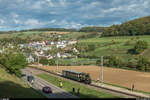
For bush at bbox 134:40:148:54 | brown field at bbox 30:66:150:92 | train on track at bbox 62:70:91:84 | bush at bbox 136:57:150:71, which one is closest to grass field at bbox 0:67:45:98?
train on track at bbox 62:70:91:84

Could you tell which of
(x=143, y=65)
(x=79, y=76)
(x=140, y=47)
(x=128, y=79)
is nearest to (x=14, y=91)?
(x=79, y=76)

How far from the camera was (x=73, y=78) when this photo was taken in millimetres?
55844

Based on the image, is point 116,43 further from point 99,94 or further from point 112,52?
point 99,94

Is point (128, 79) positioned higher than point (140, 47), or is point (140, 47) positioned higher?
point (140, 47)

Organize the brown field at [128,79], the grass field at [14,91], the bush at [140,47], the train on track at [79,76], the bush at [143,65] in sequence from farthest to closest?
the bush at [140,47]
the bush at [143,65]
the brown field at [128,79]
the train on track at [79,76]
the grass field at [14,91]

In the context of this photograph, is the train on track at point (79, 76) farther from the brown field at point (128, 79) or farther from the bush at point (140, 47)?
the bush at point (140, 47)

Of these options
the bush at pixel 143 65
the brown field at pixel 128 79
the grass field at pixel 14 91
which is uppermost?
the grass field at pixel 14 91

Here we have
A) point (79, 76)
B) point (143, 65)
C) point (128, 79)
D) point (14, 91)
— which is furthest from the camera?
point (143, 65)

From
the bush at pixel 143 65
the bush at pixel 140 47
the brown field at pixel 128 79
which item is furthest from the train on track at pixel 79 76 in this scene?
the bush at pixel 140 47

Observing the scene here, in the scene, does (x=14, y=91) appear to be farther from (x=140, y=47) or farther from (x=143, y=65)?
(x=140, y=47)

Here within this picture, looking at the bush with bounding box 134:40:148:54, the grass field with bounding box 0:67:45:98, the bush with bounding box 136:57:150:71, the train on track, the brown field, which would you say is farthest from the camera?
the bush with bounding box 134:40:148:54

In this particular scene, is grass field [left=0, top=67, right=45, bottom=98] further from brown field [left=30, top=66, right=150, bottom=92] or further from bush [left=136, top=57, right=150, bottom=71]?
bush [left=136, top=57, right=150, bottom=71]

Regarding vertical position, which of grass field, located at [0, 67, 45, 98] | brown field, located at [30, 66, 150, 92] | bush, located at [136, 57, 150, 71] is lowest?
brown field, located at [30, 66, 150, 92]

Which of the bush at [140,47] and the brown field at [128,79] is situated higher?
the bush at [140,47]
